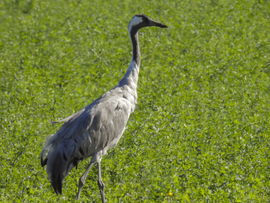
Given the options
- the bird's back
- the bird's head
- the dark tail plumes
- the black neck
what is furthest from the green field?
the bird's head

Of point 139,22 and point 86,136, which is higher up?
point 139,22

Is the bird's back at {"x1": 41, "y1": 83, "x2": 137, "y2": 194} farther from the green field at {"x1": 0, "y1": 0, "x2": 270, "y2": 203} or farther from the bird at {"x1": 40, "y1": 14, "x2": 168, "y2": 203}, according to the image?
the green field at {"x1": 0, "y1": 0, "x2": 270, "y2": 203}

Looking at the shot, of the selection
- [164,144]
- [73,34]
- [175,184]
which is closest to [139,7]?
[73,34]

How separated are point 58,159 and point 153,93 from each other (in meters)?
3.29

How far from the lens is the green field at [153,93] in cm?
532

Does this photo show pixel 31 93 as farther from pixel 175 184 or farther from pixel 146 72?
pixel 175 184

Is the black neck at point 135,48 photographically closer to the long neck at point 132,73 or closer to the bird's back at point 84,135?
the long neck at point 132,73

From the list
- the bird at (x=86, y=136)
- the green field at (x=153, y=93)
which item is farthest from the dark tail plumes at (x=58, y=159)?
the green field at (x=153, y=93)

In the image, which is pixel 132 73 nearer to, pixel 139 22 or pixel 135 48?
pixel 135 48

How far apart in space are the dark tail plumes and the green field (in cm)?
44

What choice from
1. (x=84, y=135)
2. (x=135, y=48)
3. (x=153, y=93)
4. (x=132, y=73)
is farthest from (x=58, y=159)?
A: (x=153, y=93)

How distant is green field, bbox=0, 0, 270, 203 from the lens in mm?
5316

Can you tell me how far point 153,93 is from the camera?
7453 millimetres

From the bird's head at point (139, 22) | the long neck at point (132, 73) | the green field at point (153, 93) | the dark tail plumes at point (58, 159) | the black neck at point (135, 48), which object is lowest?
the green field at point (153, 93)
